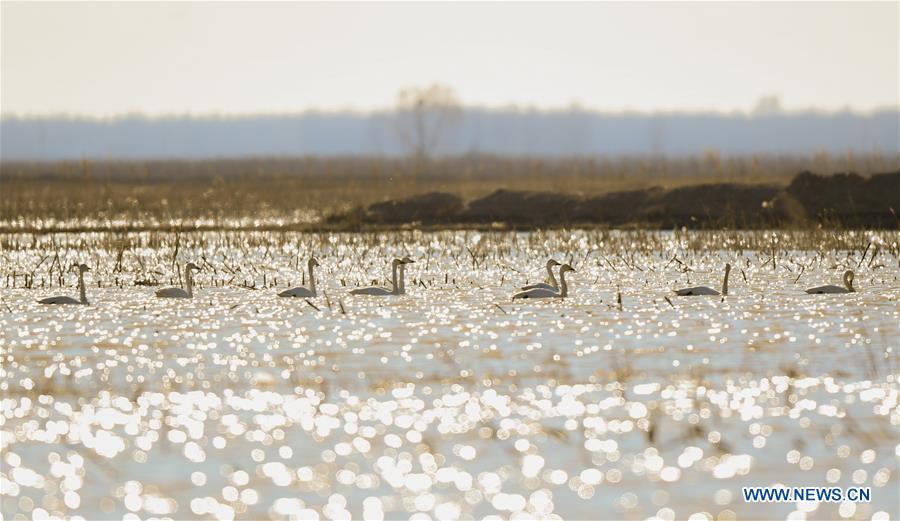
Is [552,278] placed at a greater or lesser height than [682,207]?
lesser

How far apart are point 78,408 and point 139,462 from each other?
1.89 metres

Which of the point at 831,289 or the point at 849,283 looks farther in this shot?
the point at 849,283

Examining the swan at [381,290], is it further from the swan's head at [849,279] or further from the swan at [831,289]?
the swan's head at [849,279]

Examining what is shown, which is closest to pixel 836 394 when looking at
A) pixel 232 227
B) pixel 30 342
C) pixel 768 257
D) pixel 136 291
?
pixel 30 342

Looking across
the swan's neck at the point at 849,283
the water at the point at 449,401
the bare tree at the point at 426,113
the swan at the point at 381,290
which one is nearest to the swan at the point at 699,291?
the water at the point at 449,401

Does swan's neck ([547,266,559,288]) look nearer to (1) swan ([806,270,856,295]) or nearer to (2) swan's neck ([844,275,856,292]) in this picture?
(1) swan ([806,270,856,295])

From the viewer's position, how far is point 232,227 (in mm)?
31891

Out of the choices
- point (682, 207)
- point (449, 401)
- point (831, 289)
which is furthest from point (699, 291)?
point (682, 207)

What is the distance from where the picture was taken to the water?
743 cm

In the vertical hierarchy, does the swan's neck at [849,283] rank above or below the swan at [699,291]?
above

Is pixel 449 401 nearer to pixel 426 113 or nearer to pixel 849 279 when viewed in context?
pixel 849 279

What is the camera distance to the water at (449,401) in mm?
7430

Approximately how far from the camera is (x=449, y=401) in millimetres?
9914

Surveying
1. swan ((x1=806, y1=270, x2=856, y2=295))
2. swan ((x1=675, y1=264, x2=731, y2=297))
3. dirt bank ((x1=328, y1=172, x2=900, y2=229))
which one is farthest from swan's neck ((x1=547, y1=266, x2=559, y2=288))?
dirt bank ((x1=328, y1=172, x2=900, y2=229))
